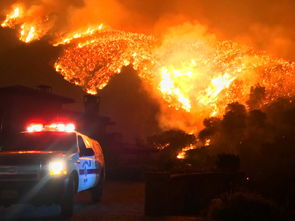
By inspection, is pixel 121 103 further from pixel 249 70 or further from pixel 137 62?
pixel 249 70

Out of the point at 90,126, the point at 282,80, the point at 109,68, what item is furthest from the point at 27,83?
the point at 282,80

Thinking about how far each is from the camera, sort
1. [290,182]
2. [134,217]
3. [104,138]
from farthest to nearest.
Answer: [104,138] → [290,182] → [134,217]

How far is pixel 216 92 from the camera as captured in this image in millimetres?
21766

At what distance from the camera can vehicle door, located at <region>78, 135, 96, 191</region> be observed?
11438 millimetres

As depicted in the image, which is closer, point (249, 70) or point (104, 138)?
point (249, 70)

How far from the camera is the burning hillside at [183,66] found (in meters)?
21.1

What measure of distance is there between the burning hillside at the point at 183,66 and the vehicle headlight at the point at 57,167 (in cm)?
1135

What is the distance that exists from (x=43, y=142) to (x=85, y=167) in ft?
3.89

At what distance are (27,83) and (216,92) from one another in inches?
698

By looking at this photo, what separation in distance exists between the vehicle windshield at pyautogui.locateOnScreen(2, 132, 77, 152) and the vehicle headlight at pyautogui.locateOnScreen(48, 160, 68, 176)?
1.06m

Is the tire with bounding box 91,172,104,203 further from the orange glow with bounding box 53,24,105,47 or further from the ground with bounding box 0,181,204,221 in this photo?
the orange glow with bounding box 53,24,105,47

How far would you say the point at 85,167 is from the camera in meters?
11.9

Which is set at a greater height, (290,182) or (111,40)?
(111,40)

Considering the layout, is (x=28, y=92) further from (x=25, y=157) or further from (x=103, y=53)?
(x=25, y=157)
